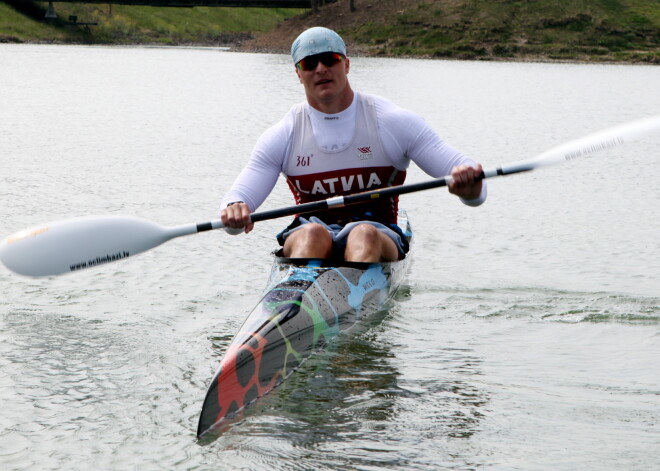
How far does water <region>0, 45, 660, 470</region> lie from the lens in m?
5.48

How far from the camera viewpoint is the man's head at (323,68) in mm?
7477

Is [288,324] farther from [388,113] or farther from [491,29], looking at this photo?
[491,29]

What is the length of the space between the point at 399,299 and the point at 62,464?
440cm

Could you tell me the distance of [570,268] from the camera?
10.6 meters

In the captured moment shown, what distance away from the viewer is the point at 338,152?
7.69 metres

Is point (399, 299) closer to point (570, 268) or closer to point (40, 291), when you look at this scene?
point (570, 268)

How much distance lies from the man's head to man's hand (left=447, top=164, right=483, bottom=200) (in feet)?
4.46

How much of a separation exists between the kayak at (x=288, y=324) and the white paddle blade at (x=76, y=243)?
1.09 m

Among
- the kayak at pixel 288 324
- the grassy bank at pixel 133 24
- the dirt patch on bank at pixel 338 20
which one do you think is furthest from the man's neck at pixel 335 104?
the grassy bank at pixel 133 24

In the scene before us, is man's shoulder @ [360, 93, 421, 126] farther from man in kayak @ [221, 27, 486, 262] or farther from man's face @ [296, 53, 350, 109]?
man's face @ [296, 53, 350, 109]

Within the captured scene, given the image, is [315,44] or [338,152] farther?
[338,152]

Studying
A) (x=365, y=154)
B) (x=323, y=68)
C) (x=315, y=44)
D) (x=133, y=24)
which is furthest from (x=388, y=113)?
(x=133, y=24)

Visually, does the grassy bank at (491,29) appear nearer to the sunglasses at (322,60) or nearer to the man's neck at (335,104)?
the man's neck at (335,104)

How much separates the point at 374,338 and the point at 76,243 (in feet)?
8.19
